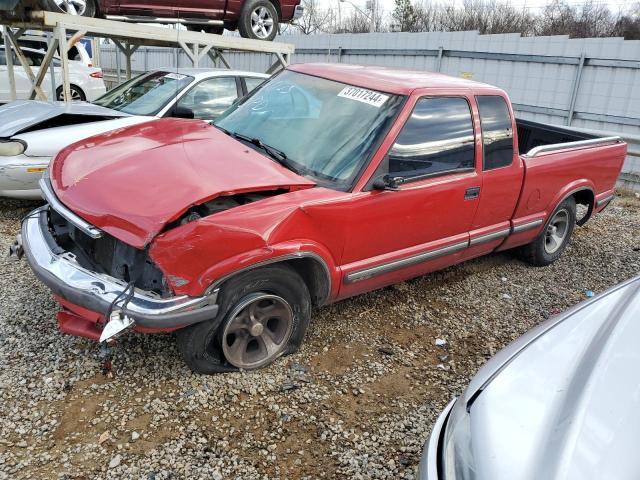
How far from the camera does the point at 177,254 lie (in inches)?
102

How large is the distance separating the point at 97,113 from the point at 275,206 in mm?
3582

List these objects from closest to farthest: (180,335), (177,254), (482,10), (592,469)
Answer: (592,469), (177,254), (180,335), (482,10)

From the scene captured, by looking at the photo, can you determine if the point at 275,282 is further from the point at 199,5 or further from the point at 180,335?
the point at 199,5

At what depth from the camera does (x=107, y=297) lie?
8.72 ft

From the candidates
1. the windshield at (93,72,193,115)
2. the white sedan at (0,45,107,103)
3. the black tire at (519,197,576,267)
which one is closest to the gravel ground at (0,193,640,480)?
the black tire at (519,197,576,267)

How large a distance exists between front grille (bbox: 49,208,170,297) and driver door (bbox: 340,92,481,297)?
1173mm

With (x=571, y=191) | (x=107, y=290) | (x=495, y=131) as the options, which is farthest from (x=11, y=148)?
(x=571, y=191)

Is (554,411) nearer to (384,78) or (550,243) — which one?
(384,78)

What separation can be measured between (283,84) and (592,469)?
11.1 feet

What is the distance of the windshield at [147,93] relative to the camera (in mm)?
6012

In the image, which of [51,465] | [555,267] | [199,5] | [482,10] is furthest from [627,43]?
[482,10]

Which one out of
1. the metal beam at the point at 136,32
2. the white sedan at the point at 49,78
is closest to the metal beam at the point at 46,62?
the metal beam at the point at 136,32

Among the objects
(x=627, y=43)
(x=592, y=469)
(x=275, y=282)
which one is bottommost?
(x=275, y=282)

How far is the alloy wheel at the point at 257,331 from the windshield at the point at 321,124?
0.84 meters
